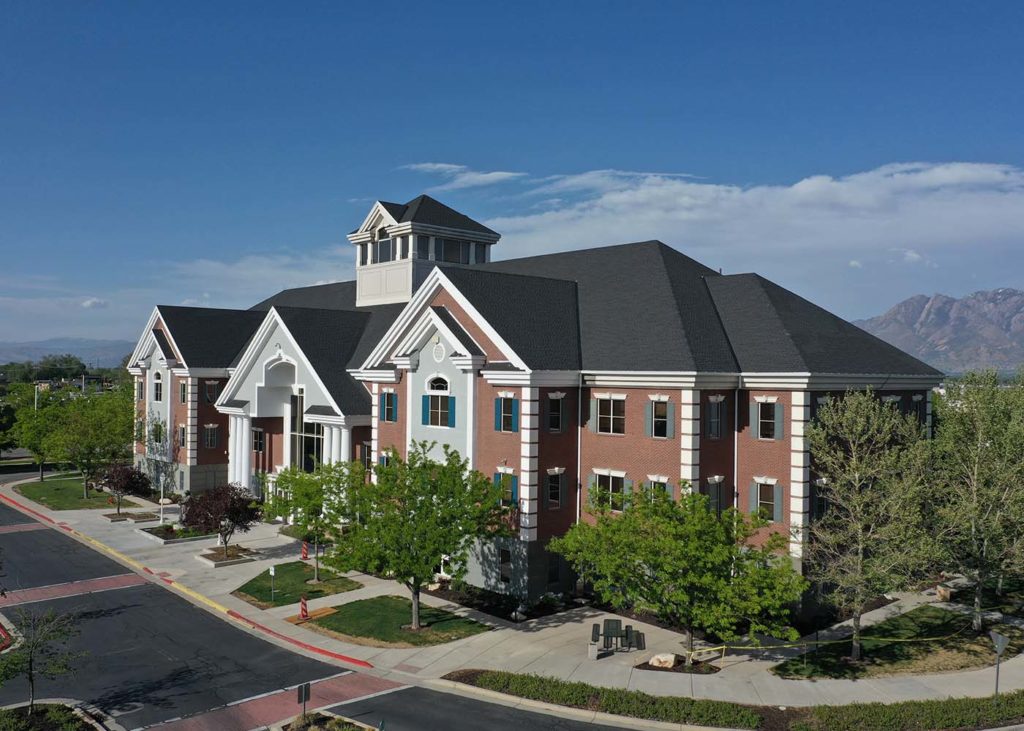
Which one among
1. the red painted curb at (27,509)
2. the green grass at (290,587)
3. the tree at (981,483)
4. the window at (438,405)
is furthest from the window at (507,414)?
the red painted curb at (27,509)

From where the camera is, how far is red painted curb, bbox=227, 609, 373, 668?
26.0 m

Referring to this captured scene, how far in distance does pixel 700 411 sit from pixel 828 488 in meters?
5.82

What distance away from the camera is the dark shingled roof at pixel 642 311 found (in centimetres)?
3225

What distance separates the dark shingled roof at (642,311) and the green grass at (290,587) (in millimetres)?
13539

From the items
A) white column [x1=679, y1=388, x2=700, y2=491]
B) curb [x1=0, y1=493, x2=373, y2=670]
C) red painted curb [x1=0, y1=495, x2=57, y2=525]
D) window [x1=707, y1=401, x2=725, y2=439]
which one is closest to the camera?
curb [x1=0, y1=493, x2=373, y2=670]

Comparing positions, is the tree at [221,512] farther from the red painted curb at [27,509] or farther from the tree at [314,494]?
the red painted curb at [27,509]

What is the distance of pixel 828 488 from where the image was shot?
3083 cm

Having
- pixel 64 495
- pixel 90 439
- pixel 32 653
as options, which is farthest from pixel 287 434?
pixel 32 653

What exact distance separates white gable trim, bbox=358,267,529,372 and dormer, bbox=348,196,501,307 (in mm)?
10104

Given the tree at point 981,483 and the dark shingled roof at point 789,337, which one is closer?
the tree at point 981,483

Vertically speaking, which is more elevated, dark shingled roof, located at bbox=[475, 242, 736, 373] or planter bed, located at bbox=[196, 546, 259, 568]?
dark shingled roof, located at bbox=[475, 242, 736, 373]

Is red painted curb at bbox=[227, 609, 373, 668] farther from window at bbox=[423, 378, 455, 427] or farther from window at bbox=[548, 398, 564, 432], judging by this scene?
window at bbox=[548, 398, 564, 432]

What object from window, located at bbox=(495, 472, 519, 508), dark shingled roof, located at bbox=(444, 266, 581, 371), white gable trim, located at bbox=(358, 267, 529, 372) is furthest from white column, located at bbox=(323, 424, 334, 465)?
window, located at bbox=(495, 472, 519, 508)

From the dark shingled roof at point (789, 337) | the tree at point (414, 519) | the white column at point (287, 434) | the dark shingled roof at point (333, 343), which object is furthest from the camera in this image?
the white column at point (287, 434)
